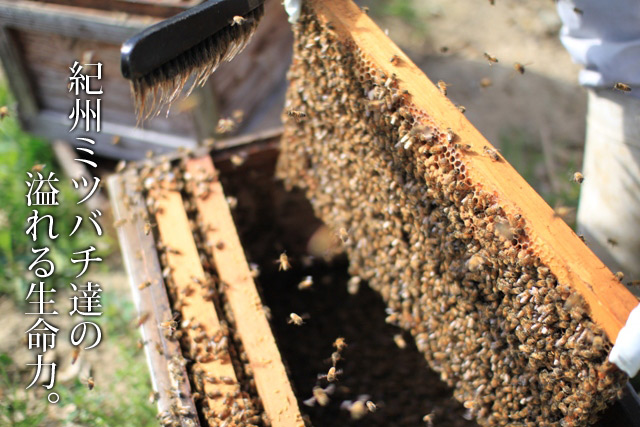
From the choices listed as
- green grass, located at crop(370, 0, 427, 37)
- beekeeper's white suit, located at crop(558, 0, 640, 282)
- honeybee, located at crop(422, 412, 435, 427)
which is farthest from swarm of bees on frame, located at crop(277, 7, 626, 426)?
green grass, located at crop(370, 0, 427, 37)

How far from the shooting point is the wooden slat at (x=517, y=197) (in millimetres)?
1568

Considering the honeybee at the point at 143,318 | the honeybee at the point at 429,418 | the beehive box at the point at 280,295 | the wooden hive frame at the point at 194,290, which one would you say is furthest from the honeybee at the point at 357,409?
the honeybee at the point at 143,318

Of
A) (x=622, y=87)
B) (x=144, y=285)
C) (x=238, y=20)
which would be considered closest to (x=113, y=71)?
(x=144, y=285)

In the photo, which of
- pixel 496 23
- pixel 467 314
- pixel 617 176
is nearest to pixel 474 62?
pixel 496 23

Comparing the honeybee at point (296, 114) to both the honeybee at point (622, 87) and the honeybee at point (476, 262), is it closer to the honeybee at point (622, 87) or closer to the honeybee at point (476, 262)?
the honeybee at point (476, 262)

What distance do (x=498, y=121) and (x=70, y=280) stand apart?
3.29 meters

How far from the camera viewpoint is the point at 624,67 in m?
2.27

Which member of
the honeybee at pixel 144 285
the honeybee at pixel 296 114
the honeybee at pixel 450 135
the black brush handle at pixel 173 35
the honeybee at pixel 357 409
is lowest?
the honeybee at pixel 357 409

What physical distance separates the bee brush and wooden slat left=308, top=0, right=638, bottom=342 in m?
0.37

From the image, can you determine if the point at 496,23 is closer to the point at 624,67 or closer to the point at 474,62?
the point at 474,62

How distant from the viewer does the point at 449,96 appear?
15.7ft

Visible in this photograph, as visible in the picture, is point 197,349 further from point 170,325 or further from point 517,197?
point 517,197

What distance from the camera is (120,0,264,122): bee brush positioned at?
1.74 meters

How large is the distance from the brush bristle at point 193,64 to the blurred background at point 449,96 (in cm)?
124
